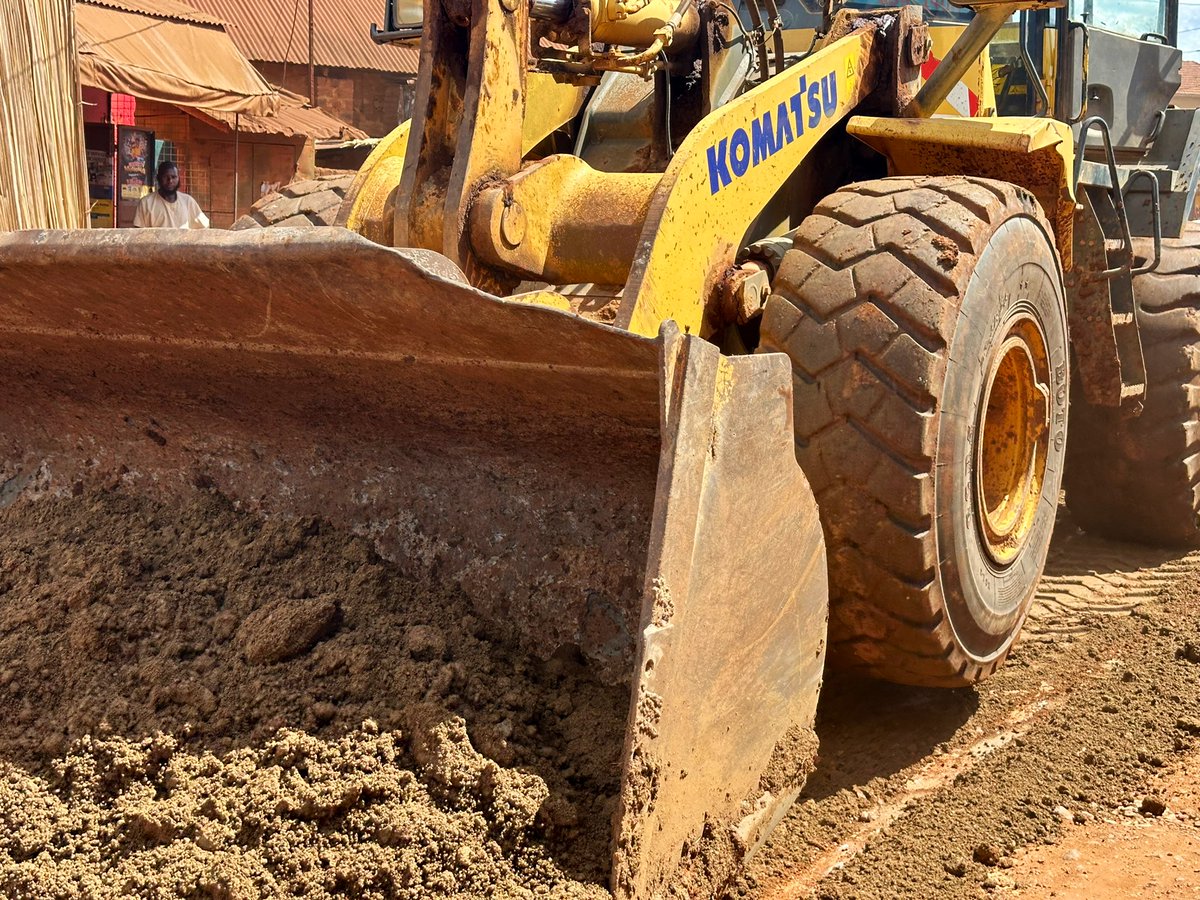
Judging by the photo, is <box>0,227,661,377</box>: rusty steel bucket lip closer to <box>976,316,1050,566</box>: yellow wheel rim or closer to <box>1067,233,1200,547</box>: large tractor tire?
<box>976,316,1050,566</box>: yellow wheel rim

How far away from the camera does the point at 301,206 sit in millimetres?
5184

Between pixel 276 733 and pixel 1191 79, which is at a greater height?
pixel 1191 79

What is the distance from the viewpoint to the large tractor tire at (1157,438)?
4957mm

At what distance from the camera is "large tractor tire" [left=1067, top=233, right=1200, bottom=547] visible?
4957 mm

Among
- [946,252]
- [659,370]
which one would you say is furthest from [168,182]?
[659,370]

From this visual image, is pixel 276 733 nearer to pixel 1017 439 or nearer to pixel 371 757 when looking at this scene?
pixel 371 757

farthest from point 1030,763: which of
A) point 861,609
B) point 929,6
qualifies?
point 929,6

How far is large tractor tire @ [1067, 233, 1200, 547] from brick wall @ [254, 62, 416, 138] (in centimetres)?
1555

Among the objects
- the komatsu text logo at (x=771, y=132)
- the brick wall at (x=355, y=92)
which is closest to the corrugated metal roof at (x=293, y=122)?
the brick wall at (x=355, y=92)

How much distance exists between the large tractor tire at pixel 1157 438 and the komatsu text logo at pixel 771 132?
2.07 m

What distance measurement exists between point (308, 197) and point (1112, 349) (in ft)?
→ 10.4

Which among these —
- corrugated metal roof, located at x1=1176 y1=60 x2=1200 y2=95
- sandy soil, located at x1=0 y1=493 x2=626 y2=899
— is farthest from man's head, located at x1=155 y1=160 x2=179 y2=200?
corrugated metal roof, located at x1=1176 y1=60 x2=1200 y2=95

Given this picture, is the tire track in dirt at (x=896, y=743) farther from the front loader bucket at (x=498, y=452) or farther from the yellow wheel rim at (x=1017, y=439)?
the yellow wheel rim at (x=1017, y=439)

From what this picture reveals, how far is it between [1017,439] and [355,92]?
1751cm
